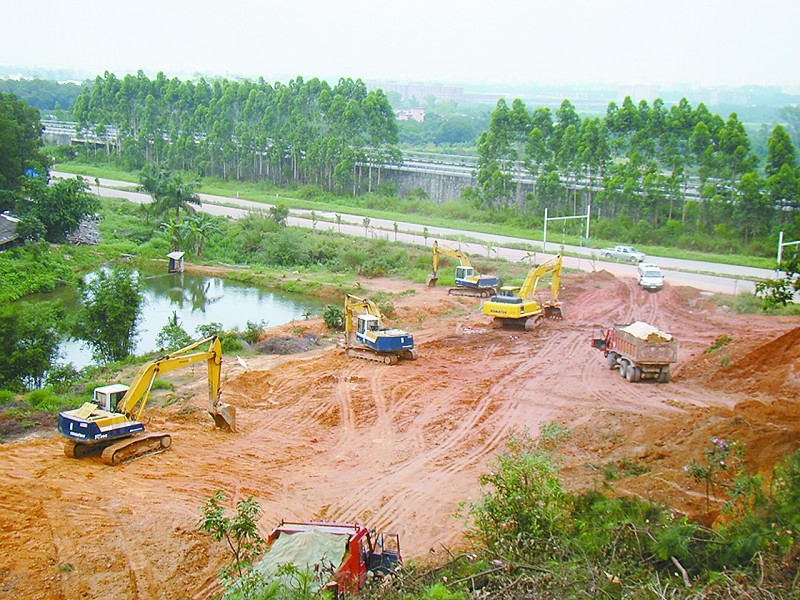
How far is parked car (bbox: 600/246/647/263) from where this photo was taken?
144 feet

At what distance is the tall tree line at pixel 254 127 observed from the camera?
218 feet

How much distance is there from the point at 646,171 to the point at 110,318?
35.4 meters

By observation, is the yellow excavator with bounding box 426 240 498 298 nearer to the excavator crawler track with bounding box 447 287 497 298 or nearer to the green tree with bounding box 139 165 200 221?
the excavator crawler track with bounding box 447 287 497 298

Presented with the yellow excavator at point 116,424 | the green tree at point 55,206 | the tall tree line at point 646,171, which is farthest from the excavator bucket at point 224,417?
the tall tree line at point 646,171

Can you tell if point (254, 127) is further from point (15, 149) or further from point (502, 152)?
point (15, 149)

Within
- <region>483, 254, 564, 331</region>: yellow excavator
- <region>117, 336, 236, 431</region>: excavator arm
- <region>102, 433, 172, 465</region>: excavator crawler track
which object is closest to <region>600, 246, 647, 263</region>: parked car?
<region>483, 254, 564, 331</region>: yellow excavator

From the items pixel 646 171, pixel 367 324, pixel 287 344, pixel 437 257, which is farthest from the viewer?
pixel 646 171

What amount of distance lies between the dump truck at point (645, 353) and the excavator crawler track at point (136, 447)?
1315cm

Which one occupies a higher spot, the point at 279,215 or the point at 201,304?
the point at 279,215

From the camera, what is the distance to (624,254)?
1747 inches

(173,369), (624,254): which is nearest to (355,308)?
(173,369)

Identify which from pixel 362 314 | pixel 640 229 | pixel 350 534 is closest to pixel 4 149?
pixel 362 314

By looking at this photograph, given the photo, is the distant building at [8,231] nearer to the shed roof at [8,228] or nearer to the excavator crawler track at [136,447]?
the shed roof at [8,228]

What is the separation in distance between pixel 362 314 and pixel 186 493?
12.1 meters
